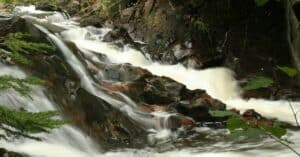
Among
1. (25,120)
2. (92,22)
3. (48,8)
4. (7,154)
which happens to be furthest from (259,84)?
(48,8)

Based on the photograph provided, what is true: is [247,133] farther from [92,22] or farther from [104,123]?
[92,22]

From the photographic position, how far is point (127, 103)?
24.3 feet

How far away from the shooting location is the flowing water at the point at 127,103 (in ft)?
17.6

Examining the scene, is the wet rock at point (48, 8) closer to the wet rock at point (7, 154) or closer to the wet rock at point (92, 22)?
the wet rock at point (92, 22)

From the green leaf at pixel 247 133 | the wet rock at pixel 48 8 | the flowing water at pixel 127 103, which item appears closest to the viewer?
the green leaf at pixel 247 133

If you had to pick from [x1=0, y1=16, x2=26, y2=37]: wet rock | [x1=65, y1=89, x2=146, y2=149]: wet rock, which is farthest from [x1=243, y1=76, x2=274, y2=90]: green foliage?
[x1=0, y1=16, x2=26, y2=37]: wet rock

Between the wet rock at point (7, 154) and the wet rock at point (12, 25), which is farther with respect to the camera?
the wet rock at point (12, 25)

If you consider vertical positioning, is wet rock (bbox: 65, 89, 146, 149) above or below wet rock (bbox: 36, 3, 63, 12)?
below

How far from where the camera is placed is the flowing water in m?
5.37

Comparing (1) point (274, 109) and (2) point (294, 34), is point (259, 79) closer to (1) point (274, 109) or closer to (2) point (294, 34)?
(1) point (274, 109)

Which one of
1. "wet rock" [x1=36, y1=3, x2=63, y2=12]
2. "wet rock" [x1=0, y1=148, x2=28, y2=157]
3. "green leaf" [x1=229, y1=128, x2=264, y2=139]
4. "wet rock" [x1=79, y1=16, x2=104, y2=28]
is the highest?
"wet rock" [x1=36, y1=3, x2=63, y2=12]

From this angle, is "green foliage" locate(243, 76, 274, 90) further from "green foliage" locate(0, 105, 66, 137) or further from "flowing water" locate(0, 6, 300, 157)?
"flowing water" locate(0, 6, 300, 157)

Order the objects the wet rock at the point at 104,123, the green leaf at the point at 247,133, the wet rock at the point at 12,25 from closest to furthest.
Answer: the green leaf at the point at 247,133 → the wet rock at the point at 104,123 → the wet rock at the point at 12,25

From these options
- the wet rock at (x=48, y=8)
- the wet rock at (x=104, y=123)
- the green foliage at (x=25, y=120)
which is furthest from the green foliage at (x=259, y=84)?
the wet rock at (x=48, y=8)
